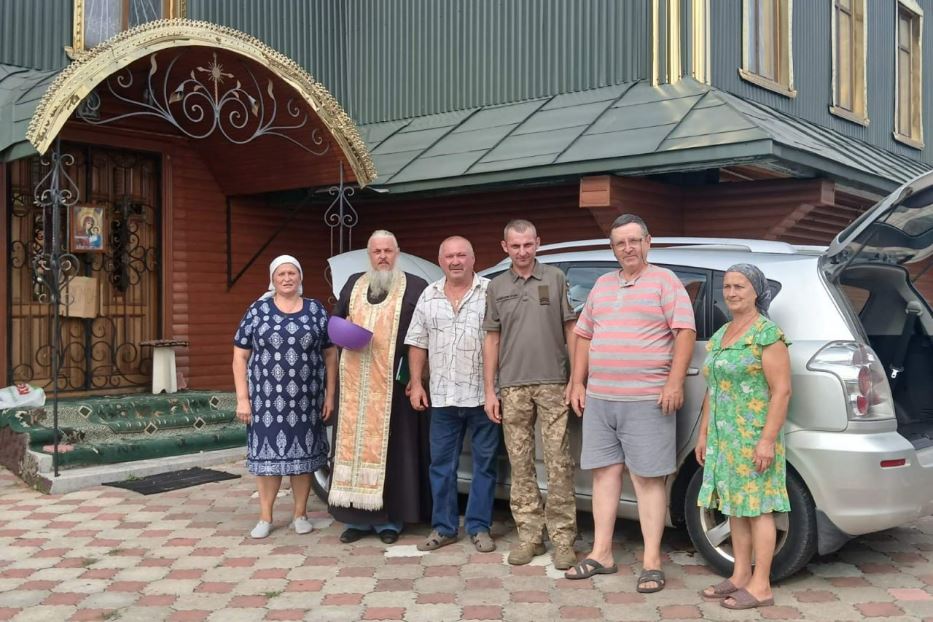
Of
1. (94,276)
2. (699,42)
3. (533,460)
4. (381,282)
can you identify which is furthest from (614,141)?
(94,276)

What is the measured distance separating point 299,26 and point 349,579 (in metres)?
7.95

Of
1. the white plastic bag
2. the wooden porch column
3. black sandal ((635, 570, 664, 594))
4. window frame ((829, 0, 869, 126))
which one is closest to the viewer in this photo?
black sandal ((635, 570, 664, 594))

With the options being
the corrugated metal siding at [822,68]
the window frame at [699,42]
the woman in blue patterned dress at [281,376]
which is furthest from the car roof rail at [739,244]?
the corrugated metal siding at [822,68]

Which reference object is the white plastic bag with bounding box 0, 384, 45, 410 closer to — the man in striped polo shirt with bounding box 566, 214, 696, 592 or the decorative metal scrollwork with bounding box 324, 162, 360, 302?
the decorative metal scrollwork with bounding box 324, 162, 360, 302

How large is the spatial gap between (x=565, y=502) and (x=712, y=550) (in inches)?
29.4

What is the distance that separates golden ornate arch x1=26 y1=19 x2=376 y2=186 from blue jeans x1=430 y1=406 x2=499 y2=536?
3655 mm

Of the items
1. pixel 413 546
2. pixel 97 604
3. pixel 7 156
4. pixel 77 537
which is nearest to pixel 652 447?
pixel 413 546

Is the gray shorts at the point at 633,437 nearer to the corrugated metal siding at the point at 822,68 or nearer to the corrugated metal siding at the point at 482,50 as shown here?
the corrugated metal siding at the point at 482,50

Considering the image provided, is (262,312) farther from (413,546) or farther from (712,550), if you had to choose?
(712,550)

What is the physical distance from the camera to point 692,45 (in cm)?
886

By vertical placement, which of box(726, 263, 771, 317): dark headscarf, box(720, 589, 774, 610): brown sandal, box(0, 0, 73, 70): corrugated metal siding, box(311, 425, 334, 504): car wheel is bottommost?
box(720, 589, 774, 610): brown sandal

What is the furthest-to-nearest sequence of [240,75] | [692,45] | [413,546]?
[692,45] → [240,75] → [413,546]

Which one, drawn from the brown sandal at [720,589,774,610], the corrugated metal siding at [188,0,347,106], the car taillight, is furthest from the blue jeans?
the corrugated metal siding at [188,0,347,106]

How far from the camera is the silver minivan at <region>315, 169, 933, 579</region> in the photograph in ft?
13.2
